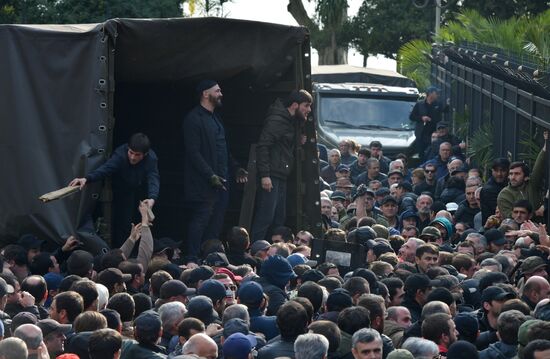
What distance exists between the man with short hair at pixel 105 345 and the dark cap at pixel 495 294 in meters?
3.29

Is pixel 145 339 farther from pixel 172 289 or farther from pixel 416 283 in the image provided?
pixel 416 283

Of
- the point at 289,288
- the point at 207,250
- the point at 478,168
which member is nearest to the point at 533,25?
the point at 478,168

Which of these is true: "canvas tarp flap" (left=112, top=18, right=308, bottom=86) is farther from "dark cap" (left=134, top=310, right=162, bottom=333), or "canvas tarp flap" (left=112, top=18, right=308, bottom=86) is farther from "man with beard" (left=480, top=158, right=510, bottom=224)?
"dark cap" (left=134, top=310, right=162, bottom=333)

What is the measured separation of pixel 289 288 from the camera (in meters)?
13.4

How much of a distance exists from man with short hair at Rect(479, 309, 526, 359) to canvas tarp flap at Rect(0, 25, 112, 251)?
5110 millimetres

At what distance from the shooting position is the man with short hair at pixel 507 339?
1045 cm

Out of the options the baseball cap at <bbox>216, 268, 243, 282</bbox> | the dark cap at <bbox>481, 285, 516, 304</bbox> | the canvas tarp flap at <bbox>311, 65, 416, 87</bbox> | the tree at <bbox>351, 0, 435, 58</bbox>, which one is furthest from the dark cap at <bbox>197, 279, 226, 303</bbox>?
the tree at <bbox>351, 0, 435, 58</bbox>

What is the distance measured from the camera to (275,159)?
53.1ft

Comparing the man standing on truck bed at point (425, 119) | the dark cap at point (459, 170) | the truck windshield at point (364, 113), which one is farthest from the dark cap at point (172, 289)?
the truck windshield at point (364, 113)

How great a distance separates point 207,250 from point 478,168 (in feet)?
24.5

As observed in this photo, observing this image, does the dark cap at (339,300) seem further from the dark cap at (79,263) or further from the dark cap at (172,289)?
the dark cap at (79,263)

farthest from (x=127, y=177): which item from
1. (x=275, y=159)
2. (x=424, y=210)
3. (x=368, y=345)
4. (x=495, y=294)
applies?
(x=368, y=345)

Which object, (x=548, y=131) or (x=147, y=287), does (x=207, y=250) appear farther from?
(x=548, y=131)

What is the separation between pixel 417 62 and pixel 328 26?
1336 centimetres
